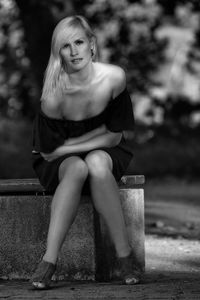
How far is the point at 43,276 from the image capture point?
425 cm

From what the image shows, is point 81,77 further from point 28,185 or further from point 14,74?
point 14,74

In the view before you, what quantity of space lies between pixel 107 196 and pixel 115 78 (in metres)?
0.70

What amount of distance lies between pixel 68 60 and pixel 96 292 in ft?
4.12

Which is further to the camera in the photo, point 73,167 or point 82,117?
point 82,117

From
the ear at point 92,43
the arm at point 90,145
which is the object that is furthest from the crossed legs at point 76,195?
the ear at point 92,43

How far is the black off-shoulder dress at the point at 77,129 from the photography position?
14.9 ft

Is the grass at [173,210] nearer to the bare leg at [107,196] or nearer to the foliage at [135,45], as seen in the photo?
the bare leg at [107,196]

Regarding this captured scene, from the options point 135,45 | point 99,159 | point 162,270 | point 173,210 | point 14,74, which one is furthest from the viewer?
point 14,74

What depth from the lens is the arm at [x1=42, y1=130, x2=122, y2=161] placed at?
4.48 metres

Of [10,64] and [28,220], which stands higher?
[28,220]

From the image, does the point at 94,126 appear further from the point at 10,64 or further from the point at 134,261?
the point at 10,64

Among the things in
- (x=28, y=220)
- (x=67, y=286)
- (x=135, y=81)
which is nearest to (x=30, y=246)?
(x=28, y=220)

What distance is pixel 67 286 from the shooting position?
441cm

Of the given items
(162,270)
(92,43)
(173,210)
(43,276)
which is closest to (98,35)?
(173,210)
